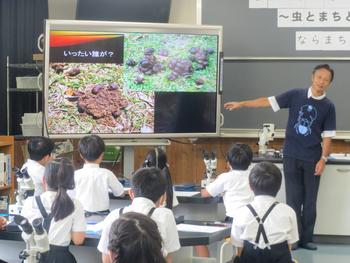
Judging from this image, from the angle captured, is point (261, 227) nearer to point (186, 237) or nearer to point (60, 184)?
point (186, 237)

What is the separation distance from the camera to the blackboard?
20.0ft

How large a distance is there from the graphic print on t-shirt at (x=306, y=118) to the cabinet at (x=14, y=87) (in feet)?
8.55

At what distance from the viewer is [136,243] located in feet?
5.32

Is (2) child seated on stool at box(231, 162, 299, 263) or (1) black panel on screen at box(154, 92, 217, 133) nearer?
(2) child seated on stool at box(231, 162, 299, 263)

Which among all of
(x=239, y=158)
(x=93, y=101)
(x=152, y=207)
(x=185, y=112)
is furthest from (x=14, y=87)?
(x=152, y=207)

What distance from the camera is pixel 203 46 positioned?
5.72m

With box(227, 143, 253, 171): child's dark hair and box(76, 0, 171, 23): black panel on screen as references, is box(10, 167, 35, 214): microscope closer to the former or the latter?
box(227, 143, 253, 171): child's dark hair

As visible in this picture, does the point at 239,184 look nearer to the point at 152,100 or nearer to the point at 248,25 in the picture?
the point at 152,100

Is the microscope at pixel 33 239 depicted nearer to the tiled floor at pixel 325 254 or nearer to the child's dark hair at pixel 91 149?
the child's dark hair at pixel 91 149

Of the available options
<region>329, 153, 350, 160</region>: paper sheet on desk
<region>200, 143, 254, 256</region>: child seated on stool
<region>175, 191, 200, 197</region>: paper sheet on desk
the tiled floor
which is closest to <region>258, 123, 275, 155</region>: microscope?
<region>329, 153, 350, 160</region>: paper sheet on desk

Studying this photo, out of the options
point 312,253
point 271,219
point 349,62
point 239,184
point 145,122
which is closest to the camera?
point 271,219

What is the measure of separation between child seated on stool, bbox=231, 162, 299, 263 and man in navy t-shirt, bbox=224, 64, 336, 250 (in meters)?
2.20

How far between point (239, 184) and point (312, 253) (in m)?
1.46

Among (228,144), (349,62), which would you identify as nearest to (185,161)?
(228,144)
